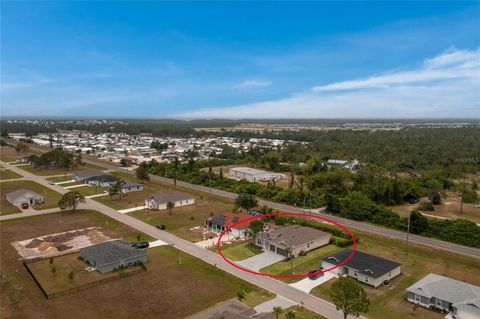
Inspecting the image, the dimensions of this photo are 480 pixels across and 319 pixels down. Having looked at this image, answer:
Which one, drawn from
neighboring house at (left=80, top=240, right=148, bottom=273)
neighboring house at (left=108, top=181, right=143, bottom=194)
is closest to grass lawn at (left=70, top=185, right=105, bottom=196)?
neighboring house at (left=108, top=181, right=143, bottom=194)

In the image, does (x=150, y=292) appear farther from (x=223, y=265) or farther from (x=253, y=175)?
(x=253, y=175)

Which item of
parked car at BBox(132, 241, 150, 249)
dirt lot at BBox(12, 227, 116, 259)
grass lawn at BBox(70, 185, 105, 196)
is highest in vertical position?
parked car at BBox(132, 241, 150, 249)

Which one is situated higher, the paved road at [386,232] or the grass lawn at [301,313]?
the grass lawn at [301,313]

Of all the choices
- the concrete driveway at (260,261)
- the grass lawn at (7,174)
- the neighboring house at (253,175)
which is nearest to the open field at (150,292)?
the concrete driveway at (260,261)

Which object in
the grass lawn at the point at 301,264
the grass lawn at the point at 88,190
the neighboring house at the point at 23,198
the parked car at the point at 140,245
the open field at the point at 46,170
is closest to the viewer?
the grass lawn at the point at 301,264

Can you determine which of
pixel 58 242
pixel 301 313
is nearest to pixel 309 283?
pixel 301 313

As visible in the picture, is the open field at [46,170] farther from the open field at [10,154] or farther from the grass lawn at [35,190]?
the open field at [10,154]

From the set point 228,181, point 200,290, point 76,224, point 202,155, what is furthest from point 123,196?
→ point 202,155

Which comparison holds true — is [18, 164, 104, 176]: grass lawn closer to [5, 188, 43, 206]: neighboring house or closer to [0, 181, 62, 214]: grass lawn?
[0, 181, 62, 214]: grass lawn
